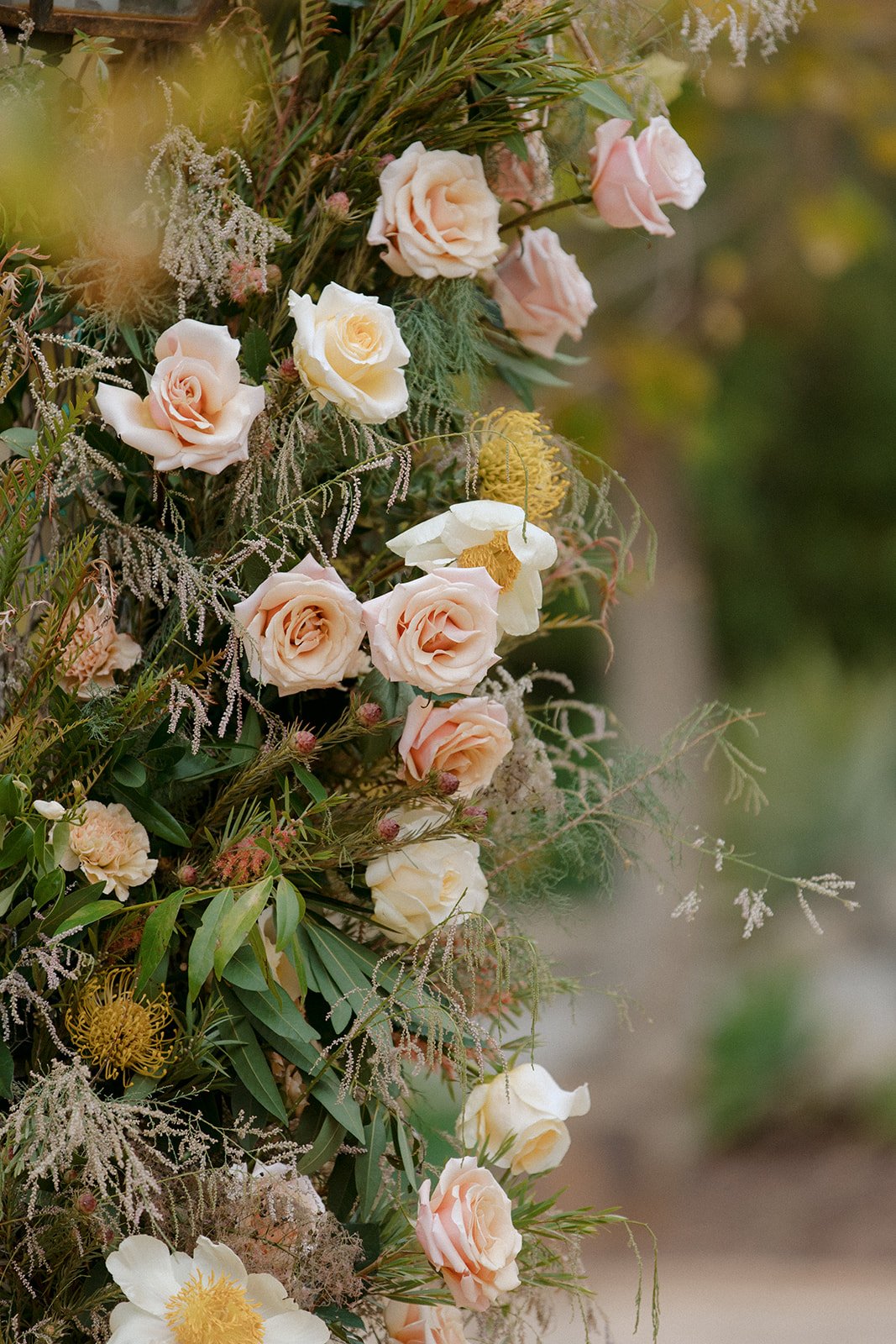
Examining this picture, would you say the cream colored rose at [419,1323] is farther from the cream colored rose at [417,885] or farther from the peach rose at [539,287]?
the peach rose at [539,287]

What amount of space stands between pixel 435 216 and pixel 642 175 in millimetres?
166

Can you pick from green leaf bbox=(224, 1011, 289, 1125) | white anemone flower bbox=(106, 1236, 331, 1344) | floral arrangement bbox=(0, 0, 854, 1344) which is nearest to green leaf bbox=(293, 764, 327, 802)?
floral arrangement bbox=(0, 0, 854, 1344)

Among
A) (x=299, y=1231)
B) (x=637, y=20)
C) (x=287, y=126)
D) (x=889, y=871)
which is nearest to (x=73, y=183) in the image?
(x=287, y=126)

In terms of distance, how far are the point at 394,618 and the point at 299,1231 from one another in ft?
1.05

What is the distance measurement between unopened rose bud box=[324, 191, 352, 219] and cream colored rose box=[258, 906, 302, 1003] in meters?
0.38

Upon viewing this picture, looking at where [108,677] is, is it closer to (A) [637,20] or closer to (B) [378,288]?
(B) [378,288]

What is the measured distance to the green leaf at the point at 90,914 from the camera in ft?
2.15

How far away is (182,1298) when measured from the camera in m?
0.65

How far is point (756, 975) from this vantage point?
13.6 feet

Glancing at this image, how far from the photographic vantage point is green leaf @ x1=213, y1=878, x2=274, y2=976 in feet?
2.08

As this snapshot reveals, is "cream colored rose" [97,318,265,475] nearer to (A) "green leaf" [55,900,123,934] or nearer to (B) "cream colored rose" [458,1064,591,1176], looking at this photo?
(A) "green leaf" [55,900,123,934]

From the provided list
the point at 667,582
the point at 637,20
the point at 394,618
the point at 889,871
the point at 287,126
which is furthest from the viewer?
the point at 889,871

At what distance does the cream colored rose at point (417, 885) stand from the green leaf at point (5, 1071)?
7.8 inches

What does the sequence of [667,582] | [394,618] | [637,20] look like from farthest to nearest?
[667,582] → [637,20] → [394,618]
